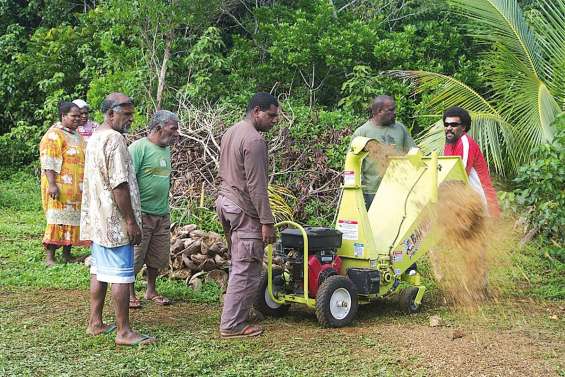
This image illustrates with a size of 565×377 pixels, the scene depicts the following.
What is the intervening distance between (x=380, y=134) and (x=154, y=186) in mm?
2137

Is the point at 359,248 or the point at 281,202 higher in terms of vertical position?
the point at 281,202

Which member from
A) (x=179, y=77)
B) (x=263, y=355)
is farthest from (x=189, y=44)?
(x=263, y=355)

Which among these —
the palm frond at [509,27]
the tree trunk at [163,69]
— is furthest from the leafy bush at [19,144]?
the palm frond at [509,27]

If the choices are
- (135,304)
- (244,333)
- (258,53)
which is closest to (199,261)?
(135,304)

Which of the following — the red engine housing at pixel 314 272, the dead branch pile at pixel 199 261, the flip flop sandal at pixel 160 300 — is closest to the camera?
the red engine housing at pixel 314 272

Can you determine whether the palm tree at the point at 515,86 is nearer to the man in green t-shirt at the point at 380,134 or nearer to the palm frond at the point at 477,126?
the palm frond at the point at 477,126

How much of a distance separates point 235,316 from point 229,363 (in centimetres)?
67

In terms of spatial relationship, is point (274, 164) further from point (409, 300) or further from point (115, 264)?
point (115, 264)

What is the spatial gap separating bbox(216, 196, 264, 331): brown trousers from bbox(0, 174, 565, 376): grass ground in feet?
0.75

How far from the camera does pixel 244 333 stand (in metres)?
5.43

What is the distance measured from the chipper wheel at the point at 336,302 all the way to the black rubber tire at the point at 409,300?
606 mm

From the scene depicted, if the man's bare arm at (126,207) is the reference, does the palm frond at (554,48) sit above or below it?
above

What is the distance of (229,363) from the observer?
479 centimetres

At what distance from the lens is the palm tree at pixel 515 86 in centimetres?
895
